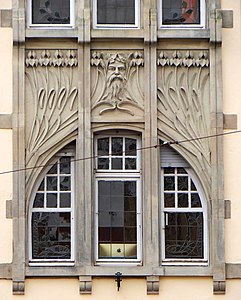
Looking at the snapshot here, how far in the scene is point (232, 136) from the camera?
19.3 metres

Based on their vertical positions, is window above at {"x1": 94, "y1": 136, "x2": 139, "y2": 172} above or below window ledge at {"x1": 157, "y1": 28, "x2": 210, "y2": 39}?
below

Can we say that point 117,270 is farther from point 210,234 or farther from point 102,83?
point 102,83

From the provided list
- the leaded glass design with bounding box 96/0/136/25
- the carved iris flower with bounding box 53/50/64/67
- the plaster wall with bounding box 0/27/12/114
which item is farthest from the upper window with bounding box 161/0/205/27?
the plaster wall with bounding box 0/27/12/114

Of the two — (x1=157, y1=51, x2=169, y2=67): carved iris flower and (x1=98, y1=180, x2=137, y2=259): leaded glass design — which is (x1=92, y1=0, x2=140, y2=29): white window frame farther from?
(x1=98, y1=180, x2=137, y2=259): leaded glass design

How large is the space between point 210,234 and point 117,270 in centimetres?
150

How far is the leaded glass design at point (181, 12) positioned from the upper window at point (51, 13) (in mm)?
1461

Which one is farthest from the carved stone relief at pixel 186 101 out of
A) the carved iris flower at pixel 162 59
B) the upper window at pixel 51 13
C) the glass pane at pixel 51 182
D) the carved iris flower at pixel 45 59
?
the glass pane at pixel 51 182

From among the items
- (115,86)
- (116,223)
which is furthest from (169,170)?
(115,86)

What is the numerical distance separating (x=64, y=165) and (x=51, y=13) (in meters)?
2.34

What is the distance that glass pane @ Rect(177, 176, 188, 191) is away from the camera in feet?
64.0

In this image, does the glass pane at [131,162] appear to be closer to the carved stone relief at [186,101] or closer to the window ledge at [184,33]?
the carved stone relief at [186,101]

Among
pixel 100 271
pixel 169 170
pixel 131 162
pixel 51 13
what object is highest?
pixel 51 13

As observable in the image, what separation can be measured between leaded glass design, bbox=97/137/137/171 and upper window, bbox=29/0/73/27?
6.27ft

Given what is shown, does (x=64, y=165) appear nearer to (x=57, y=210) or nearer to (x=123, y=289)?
(x=57, y=210)
